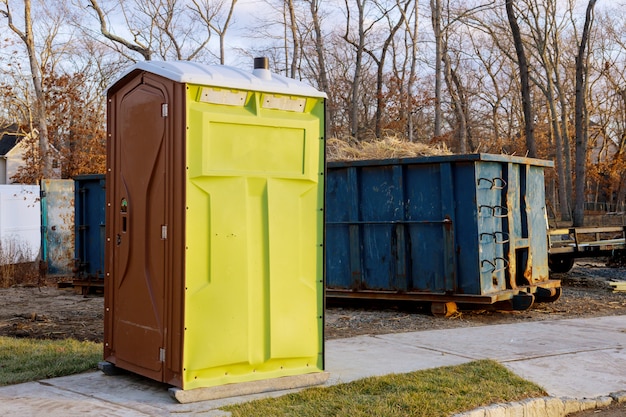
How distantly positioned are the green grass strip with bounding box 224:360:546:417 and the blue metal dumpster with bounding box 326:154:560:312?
391 centimetres

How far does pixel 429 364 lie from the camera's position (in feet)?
23.2

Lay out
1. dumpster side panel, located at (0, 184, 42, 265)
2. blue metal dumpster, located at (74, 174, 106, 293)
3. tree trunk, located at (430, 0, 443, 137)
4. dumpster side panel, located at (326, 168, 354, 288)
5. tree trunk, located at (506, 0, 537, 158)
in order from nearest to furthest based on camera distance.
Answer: dumpster side panel, located at (326, 168, 354, 288), blue metal dumpster, located at (74, 174, 106, 293), dumpster side panel, located at (0, 184, 42, 265), tree trunk, located at (506, 0, 537, 158), tree trunk, located at (430, 0, 443, 137)

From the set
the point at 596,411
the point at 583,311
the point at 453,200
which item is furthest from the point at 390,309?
the point at 596,411

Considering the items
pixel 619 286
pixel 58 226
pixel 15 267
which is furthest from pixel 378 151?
pixel 15 267

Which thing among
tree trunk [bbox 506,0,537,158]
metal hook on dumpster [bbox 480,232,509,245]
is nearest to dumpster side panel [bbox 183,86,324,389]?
metal hook on dumpster [bbox 480,232,509,245]

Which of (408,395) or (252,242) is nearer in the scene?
(408,395)

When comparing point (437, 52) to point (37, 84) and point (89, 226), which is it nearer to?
point (37, 84)

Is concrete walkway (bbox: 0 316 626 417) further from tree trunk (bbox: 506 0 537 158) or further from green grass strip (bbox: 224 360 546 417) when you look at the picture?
tree trunk (bbox: 506 0 537 158)

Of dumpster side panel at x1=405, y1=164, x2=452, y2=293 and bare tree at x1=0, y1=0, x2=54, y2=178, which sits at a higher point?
bare tree at x1=0, y1=0, x2=54, y2=178

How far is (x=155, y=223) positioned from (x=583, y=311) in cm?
826

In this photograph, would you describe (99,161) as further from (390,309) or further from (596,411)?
(596,411)

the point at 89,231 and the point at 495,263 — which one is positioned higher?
the point at 89,231

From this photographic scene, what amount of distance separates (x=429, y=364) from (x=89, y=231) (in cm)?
885

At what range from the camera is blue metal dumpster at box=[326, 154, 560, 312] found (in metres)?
10.5
